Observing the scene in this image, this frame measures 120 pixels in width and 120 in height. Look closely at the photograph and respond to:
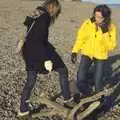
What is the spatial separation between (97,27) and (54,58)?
4.12 feet

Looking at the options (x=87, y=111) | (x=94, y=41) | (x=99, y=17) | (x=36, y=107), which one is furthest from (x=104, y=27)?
(x=36, y=107)

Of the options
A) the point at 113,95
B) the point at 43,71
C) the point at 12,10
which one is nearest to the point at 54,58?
the point at 43,71

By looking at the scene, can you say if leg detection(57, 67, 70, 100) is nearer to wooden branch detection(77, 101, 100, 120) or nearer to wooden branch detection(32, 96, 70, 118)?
wooden branch detection(32, 96, 70, 118)

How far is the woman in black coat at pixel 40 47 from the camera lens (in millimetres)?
8883

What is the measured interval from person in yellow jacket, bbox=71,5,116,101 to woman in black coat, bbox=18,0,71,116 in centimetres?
97

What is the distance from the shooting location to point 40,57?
29.9ft

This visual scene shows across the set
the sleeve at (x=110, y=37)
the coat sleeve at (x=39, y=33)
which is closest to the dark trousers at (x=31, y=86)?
the coat sleeve at (x=39, y=33)

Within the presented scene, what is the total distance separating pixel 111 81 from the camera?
523 inches

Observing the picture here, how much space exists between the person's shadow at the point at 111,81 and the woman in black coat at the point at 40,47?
139 cm

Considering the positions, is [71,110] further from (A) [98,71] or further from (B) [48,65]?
(A) [98,71]

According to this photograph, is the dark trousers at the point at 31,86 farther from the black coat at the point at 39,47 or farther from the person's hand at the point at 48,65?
the person's hand at the point at 48,65

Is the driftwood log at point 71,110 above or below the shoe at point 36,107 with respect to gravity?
above

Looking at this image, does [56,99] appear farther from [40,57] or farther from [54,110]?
[40,57]

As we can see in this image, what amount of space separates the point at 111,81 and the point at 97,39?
348cm
